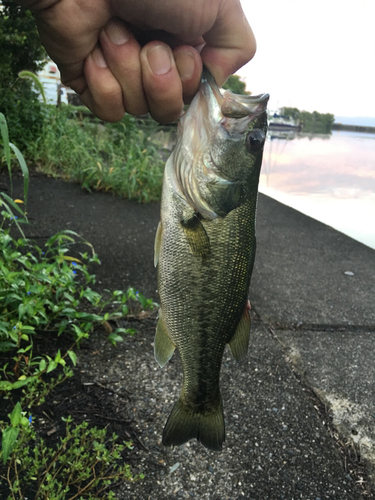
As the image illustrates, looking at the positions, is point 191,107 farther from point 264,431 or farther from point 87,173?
point 87,173

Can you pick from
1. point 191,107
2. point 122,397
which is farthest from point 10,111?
point 191,107

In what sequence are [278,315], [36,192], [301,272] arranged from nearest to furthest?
1. [278,315]
2. [301,272]
3. [36,192]

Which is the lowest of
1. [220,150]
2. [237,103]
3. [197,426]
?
[197,426]

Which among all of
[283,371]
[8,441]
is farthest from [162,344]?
[283,371]

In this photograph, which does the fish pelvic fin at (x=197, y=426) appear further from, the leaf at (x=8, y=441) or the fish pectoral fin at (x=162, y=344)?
the leaf at (x=8, y=441)

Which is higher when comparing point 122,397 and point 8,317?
point 8,317

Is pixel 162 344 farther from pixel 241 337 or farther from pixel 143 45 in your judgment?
pixel 143 45

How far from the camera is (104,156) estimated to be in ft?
26.6

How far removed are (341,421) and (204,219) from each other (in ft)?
6.02

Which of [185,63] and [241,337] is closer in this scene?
[185,63]

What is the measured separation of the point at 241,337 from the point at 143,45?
1.19m

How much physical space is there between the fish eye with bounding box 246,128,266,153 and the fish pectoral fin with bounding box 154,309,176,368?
2.35 feet

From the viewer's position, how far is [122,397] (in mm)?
2518

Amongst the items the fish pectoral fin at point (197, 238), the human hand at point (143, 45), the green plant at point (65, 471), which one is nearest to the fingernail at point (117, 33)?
the human hand at point (143, 45)
